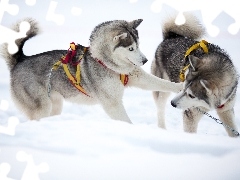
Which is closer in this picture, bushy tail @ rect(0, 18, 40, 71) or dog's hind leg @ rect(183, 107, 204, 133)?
dog's hind leg @ rect(183, 107, 204, 133)

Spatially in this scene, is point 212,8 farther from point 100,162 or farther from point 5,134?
point 5,134

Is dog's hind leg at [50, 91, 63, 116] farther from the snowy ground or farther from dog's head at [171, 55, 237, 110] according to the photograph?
dog's head at [171, 55, 237, 110]

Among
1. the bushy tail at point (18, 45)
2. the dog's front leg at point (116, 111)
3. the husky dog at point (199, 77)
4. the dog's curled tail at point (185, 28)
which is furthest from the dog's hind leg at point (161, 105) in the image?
the bushy tail at point (18, 45)

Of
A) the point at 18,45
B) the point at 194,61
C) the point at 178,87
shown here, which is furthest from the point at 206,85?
the point at 18,45

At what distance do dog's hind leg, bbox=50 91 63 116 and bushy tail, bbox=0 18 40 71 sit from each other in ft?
1.20

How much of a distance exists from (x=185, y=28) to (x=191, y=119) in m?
0.78

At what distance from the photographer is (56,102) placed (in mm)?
2695

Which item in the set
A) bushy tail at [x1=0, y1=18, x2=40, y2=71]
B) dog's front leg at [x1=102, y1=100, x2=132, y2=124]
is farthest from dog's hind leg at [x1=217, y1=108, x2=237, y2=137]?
bushy tail at [x1=0, y1=18, x2=40, y2=71]

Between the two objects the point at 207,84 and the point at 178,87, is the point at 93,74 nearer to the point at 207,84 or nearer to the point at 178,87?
the point at 178,87

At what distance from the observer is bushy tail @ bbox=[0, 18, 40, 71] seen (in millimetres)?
2535

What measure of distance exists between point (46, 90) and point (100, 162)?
946 millimetres

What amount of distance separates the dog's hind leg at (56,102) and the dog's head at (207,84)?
0.87m

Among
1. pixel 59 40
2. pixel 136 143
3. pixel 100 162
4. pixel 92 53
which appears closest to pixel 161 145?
pixel 136 143

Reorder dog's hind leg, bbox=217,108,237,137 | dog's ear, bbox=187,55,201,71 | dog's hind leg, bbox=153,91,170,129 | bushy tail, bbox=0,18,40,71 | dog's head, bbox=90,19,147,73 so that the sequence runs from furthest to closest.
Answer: dog's hind leg, bbox=153,91,170,129 → bushy tail, bbox=0,18,40,71 → dog's hind leg, bbox=217,108,237,137 → dog's head, bbox=90,19,147,73 → dog's ear, bbox=187,55,201,71
